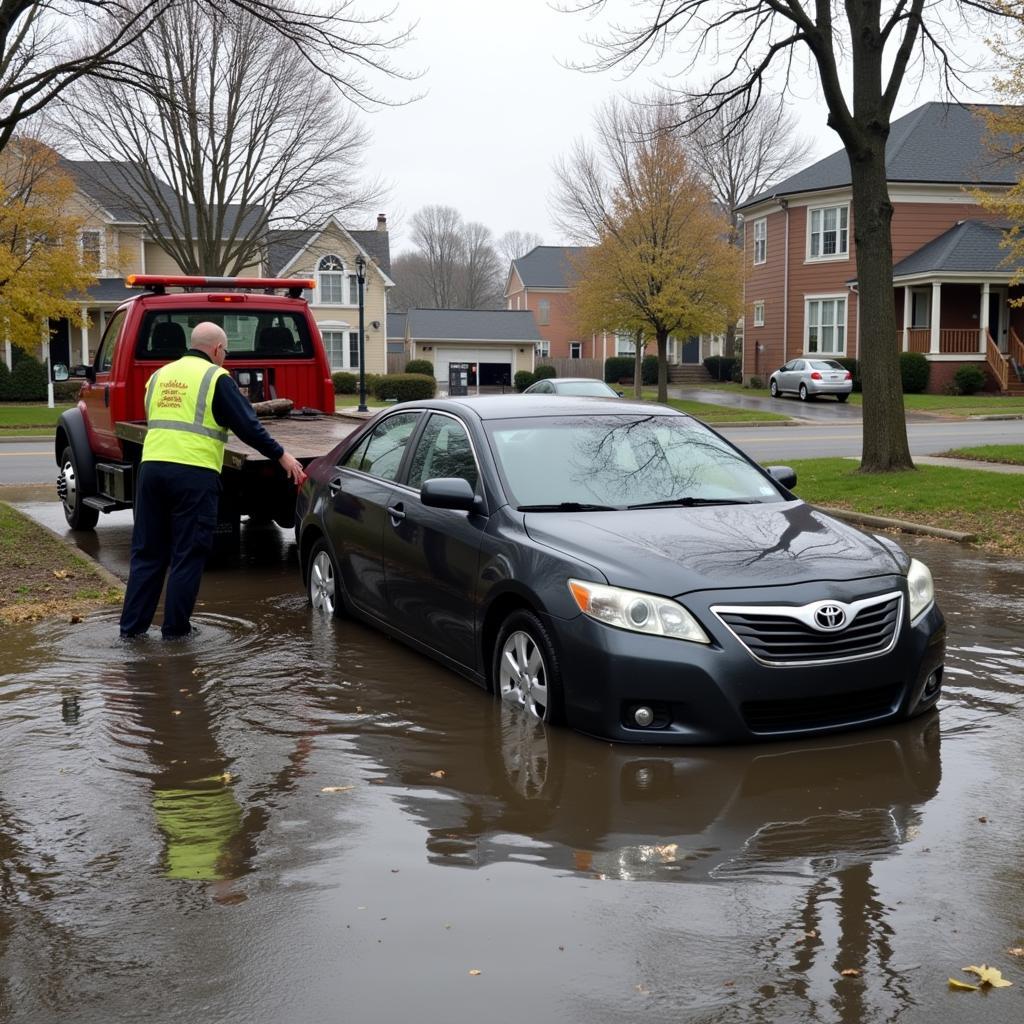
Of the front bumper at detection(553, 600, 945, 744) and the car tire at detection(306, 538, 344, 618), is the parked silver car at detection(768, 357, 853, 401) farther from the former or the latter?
the front bumper at detection(553, 600, 945, 744)

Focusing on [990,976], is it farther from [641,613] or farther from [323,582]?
[323,582]

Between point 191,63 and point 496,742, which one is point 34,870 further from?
point 191,63

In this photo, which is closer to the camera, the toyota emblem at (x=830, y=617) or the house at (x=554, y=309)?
the toyota emblem at (x=830, y=617)

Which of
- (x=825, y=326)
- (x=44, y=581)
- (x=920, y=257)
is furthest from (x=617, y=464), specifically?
(x=825, y=326)

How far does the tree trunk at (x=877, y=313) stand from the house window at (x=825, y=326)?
30824 millimetres

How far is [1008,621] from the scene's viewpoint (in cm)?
847

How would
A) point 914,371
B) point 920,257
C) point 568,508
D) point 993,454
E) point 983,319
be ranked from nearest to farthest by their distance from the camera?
1. point 568,508
2. point 993,454
3. point 914,371
4. point 983,319
5. point 920,257

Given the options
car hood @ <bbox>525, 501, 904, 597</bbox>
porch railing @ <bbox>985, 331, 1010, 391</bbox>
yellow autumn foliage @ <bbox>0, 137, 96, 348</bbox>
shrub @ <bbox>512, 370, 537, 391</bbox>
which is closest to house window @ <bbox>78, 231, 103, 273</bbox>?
yellow autumn foliage @ <bbox>0, 137, 96, 348</bbox>

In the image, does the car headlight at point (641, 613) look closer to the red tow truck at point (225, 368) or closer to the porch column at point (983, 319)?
the red tow truck at point (225, 368)

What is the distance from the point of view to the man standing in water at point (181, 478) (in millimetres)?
7805

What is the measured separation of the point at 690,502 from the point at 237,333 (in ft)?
21.8

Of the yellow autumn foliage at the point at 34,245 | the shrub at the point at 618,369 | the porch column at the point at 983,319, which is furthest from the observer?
the shrub at the point at 618,369

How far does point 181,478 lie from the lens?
7.79 metres

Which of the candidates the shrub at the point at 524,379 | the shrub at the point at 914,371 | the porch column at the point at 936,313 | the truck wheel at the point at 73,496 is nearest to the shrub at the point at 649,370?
the shrub at the point at 524,379
